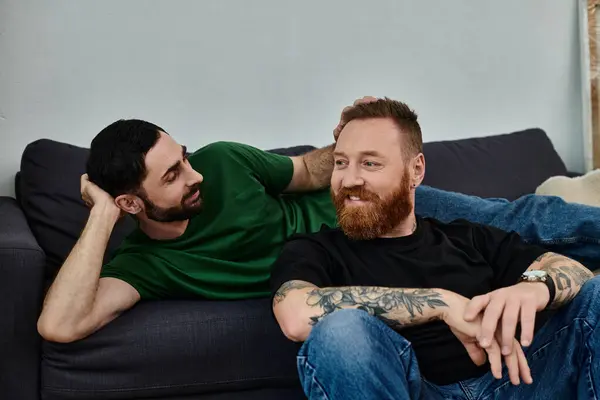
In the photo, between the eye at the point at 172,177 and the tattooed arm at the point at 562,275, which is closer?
the tattooed arm at the point at 562,275

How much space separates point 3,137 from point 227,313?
3.76 ft

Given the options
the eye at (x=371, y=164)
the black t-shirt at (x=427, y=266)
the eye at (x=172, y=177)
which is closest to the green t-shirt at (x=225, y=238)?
the eye at (x=172, y=177)

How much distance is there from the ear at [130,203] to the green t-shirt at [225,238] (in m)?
0.10

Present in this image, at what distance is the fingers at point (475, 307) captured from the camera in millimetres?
1390

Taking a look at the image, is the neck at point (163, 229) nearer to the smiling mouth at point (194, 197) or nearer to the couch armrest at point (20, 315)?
the smiling mouth at point (194, 197)

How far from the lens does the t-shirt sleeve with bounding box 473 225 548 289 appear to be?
5.61 ft

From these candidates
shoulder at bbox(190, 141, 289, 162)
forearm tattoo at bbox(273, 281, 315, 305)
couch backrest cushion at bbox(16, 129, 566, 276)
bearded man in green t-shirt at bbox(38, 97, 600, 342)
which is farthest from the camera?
couch backrest cushion at bbox(16, 129, 566, 276)

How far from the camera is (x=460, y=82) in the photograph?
3109 millimetres

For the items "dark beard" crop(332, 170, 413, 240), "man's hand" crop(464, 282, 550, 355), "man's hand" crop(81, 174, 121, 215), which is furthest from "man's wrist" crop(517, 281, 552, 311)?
"man's hand" crop(81, 174, 121, 215)

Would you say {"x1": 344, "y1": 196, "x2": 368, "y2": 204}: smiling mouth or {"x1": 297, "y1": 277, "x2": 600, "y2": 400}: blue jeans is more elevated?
{"x1": 344, "y1": 196, "x2": 368, "y2": 204}: smiling mouth

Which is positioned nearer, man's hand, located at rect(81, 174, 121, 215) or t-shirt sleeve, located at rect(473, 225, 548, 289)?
t-shirt sleeve, located at rect(473, 225, 548, 289)

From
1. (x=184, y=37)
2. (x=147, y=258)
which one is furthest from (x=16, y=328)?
(x=184, y=37)

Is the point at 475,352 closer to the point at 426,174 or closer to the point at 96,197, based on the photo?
the point at 96,197

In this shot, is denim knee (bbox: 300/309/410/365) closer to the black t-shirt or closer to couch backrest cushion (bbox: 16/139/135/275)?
the black t-shirt
